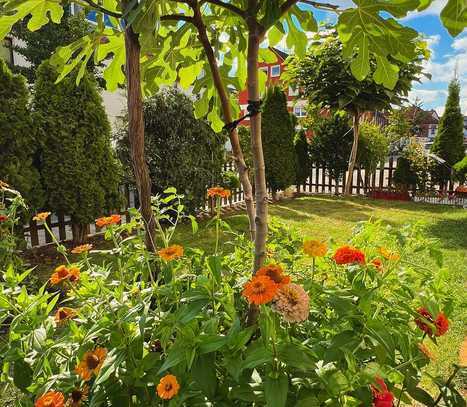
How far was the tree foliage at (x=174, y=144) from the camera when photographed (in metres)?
5.72

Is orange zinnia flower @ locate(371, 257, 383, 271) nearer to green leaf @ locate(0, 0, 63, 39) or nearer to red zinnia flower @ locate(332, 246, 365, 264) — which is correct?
red zinnia flower @ locate(332, 246, 365, 264)

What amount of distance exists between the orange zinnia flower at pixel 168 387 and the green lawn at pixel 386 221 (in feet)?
5.88

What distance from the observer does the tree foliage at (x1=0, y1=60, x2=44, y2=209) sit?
3.77 metres

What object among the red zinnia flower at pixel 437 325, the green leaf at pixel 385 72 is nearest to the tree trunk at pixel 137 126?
the green leaf at pixel 385 72

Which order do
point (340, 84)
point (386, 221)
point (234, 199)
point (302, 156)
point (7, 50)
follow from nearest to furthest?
point (386, 221)
point (340, 84)
point (234, 199)
point (302, 156)
point (7, 50)

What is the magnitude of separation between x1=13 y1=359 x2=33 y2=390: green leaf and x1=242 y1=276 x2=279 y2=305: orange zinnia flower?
0.68 m

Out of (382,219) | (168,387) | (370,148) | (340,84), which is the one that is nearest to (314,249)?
(168,387)

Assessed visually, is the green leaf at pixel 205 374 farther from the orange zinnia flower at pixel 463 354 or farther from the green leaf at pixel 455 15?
the orange zinnia flower at pixel 463 354

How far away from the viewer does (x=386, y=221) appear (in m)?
6.34

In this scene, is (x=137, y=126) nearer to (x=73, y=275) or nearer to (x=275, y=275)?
(x=73, y=275)

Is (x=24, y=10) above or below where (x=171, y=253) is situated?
above

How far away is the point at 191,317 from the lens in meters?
0.84

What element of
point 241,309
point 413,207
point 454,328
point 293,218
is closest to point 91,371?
point 241,309

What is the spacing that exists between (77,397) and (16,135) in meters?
3.75
